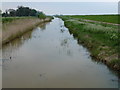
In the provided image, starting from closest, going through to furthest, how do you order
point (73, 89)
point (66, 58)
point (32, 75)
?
point (73, 89)
point (32, 75)
point (66, 58)

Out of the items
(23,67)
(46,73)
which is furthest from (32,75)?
(23,67)

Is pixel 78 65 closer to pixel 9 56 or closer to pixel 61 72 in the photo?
pixel 61 72

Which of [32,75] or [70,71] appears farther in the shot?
[70,71]

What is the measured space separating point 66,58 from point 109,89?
4.63 metres

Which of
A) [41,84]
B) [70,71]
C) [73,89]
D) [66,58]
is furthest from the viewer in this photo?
[66,58]

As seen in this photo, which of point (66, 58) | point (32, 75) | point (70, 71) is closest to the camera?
point (32, 75)

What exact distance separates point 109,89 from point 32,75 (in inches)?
129

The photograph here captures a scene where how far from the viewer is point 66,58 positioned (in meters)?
11.1

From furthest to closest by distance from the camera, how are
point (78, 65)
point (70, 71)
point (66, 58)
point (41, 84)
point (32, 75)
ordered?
point (66, 58) → point (78, 65) → point (70, 71) → point (32, 75) → point (41, 84)

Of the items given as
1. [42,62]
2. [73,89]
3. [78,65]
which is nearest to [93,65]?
[78,65]

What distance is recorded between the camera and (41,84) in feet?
23.3

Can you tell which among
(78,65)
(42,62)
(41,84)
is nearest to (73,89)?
(41,84)

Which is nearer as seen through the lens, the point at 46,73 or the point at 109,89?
the point at 109,89

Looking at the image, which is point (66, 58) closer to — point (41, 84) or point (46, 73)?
point (46, 73)
